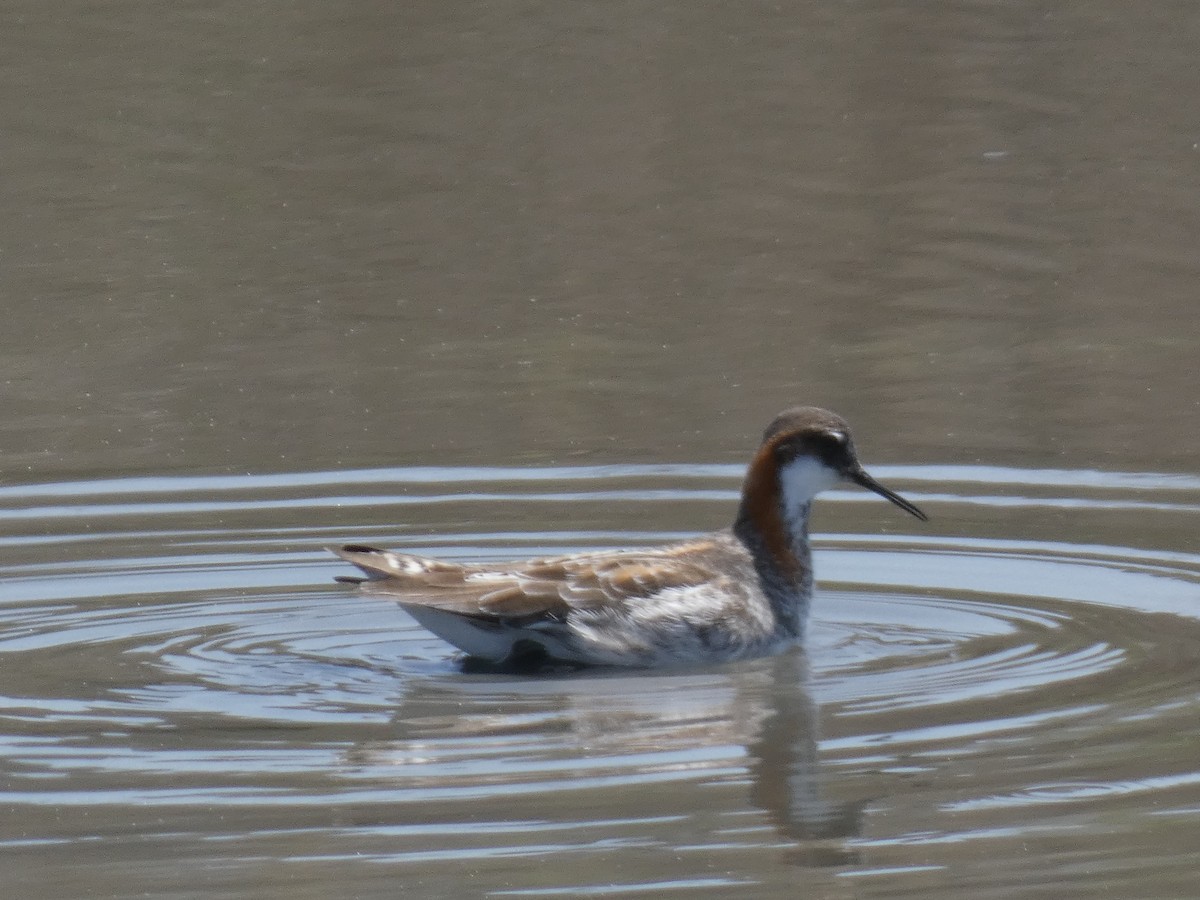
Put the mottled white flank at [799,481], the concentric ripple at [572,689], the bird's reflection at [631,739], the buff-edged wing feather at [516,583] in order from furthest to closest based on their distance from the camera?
the mottled white flank at [799,481] → the buff-edged wing feather at [516,583] → the bird's reflection at [631,739] → the concentric ripple at [572,689]

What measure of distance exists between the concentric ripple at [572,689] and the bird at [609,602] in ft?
0.60

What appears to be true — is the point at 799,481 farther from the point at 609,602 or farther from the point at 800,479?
the point at 609,602

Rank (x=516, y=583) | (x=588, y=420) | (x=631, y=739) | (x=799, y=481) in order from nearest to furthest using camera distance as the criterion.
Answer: (x=631, y=739) < (x=516, y=583) < (x=799, y=481) < (x=588, y=420)

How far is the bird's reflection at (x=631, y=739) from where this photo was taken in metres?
9.13

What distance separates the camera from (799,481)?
12.7 meters

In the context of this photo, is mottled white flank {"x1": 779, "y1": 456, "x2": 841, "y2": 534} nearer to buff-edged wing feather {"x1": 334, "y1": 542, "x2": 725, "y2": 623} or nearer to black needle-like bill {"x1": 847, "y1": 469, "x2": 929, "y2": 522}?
black needle-like bill {"x1": 847, "y1": 469, "x2": 929, "y2": 522}

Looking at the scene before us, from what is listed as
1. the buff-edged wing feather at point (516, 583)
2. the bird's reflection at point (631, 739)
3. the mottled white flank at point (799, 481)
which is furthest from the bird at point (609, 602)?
the mottled white flank at point (799, 481)

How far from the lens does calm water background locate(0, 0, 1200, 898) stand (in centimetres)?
896

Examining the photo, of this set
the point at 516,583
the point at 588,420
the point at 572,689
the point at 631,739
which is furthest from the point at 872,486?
the point at 588,420

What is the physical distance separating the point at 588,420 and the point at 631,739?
6.85 metres

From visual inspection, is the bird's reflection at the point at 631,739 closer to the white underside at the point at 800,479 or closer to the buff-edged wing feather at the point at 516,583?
the buff-edged wing feather at the point at 516,583

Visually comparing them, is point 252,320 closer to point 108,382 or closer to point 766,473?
point 108,382

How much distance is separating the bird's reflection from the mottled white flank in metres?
1.10

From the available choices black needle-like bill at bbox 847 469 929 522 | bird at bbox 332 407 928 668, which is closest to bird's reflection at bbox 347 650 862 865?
bird at bbox 332 407 928 668
